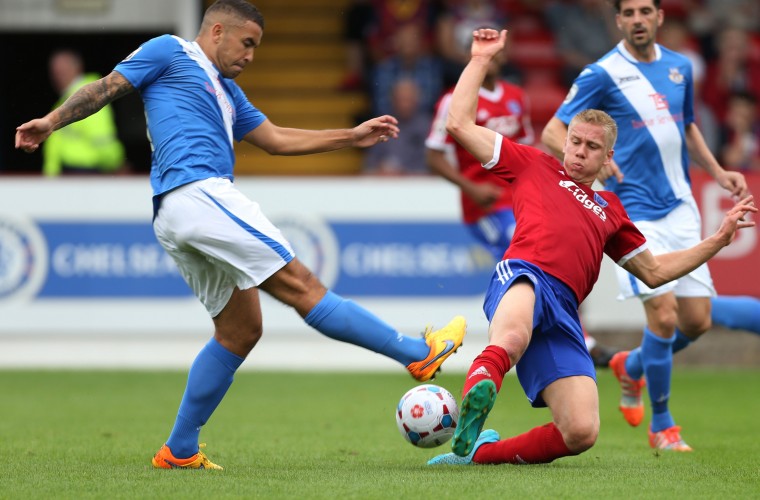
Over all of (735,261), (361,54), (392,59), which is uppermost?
(392,59)

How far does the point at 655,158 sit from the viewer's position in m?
7.38

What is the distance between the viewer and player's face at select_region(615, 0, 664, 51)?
7199 mm

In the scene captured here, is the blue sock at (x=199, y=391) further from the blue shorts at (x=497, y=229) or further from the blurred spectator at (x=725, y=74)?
the blurred spectator at (x=725, y=74)

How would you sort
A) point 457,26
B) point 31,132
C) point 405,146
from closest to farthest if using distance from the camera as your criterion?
point 31,132 → point 405,146 → point 457,26

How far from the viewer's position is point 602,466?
6.23m

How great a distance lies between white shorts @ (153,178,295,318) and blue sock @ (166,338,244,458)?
43 cm

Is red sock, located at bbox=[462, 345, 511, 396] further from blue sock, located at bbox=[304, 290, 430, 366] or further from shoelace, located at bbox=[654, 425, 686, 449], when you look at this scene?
shoelace, located at bbox=[654, 425, 686, 449]

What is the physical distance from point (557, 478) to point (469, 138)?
5.42 feet

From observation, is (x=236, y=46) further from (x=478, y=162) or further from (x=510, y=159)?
(x=478, y=162)

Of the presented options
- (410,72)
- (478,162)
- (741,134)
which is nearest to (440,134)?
(478,162)

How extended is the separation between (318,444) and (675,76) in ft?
9.89

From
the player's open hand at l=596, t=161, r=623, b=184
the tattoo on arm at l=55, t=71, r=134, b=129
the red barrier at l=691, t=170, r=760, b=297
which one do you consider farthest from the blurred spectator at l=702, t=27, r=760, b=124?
the tattoo on arm at l=55, t=71, r=134, b=129

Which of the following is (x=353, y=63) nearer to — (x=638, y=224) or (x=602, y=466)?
(x=638, y=224)

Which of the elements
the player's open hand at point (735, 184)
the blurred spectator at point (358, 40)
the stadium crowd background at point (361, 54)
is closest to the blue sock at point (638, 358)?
the player's open hand at point (735, 184)
